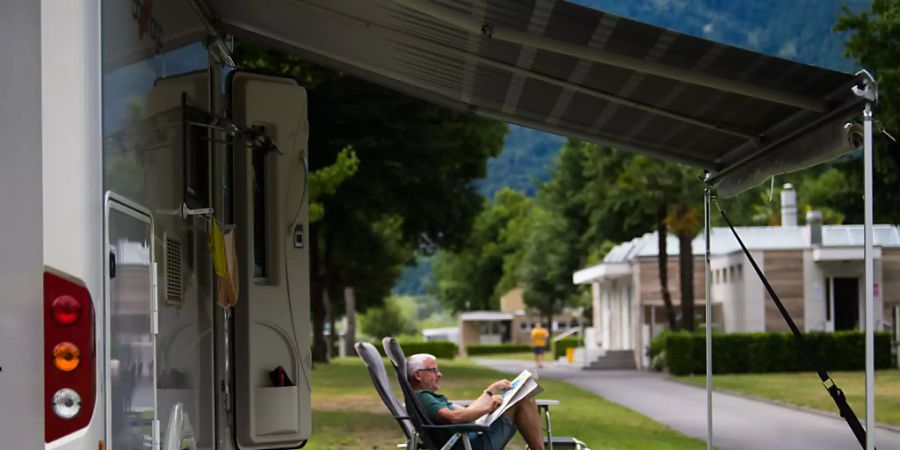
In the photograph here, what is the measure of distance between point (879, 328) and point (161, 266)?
114 feet

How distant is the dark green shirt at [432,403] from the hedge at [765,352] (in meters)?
25.8

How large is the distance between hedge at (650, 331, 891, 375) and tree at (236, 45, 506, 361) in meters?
6.65

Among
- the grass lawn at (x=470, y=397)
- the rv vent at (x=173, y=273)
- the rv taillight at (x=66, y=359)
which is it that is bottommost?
the grass lawn at (x=470, y=397)

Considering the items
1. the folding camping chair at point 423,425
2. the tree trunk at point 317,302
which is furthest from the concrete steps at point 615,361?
the folding camping chair at point 423,425

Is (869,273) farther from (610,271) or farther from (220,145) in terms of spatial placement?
(610,271)

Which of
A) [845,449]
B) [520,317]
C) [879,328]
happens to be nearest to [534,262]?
[520,317]

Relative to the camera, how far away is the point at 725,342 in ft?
109

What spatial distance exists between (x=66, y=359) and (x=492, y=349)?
70999 mm

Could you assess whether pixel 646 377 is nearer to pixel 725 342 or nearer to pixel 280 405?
pixel 725 342

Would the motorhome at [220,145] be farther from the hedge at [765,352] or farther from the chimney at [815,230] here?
the chimney at [815,230]

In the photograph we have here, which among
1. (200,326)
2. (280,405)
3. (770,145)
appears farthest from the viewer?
(280,405)

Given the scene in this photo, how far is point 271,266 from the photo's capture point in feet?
22.8

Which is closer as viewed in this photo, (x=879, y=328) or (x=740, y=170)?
(x=740, y=170)

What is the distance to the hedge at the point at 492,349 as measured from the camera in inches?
2857
